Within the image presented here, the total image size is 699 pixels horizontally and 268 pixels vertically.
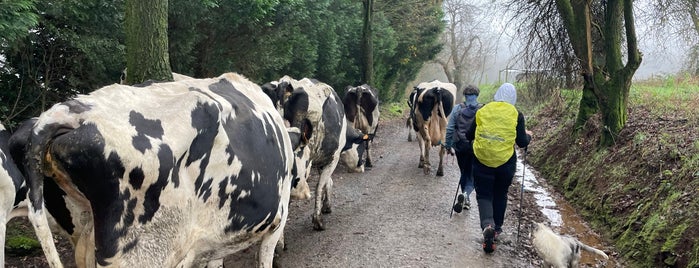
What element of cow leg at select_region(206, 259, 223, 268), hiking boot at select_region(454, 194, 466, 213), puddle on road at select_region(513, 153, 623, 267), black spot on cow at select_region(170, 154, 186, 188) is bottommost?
puddle on road at select_region(513, 153, 623, 267)

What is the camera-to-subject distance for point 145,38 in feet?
17.7

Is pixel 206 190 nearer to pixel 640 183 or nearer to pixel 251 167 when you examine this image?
pixel 251 167

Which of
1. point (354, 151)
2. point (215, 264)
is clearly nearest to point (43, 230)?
point (215, 264)

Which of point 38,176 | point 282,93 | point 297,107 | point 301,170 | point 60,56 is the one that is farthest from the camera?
point 282,93

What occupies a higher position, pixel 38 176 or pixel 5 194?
pixel 38 176

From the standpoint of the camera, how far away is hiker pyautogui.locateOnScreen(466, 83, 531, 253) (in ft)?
18.4

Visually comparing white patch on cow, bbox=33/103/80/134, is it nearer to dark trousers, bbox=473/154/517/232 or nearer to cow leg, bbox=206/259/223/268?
cow leg, bbox=206/259/223/268

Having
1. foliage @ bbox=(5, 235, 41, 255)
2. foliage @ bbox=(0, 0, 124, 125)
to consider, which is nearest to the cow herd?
foliage @ bbox=(5, 235, 41, 255)

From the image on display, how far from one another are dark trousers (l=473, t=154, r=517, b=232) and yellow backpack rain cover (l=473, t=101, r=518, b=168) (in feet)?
0.58

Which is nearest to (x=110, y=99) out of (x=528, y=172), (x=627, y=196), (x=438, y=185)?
(x=627, y=196)

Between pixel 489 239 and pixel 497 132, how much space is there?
49.4 inches

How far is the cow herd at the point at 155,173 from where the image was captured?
2.39 m

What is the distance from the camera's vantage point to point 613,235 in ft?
21.5

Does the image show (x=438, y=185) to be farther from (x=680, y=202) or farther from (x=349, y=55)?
(x=349, y=55)
